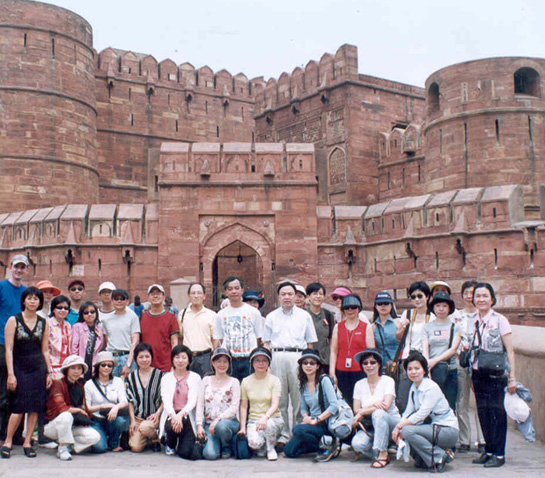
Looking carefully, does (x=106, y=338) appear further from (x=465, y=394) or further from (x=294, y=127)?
(x=294, y=127)

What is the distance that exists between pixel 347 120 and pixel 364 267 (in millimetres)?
9039

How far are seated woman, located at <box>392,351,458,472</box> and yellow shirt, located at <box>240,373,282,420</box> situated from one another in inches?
40.8

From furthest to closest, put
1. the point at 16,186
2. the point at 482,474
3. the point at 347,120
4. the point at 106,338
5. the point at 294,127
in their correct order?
the point at 294,127, the point at 347,120, the point at 16,186, the point at 106,338, the point at 482,474

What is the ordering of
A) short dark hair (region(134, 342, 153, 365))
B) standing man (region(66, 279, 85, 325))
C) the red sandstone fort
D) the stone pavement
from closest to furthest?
the stone pavement < short dark hair (region(134, 342, 153, 365)) < standing man (region(66, 279, 85, 325)) < the red sandstone fort

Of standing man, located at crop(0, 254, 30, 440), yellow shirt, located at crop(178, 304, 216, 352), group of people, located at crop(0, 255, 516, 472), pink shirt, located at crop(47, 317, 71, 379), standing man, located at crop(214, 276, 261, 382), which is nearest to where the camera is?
group of people, located at crop(0, 255, 516, 472)

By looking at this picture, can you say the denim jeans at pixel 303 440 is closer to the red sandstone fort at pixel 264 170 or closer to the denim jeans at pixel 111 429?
the denim jeans at pixel 111 429

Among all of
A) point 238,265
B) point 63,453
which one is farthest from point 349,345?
point 238,265

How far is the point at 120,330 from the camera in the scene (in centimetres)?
634

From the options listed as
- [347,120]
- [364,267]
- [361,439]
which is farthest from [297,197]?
[361,439]

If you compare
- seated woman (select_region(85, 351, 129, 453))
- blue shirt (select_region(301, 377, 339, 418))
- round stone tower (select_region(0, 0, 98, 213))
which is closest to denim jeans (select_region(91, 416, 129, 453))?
seated woman (select_region(85, 351, 129, 453))

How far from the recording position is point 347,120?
23641 millimetres

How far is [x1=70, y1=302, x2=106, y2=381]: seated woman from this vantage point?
6.05 m

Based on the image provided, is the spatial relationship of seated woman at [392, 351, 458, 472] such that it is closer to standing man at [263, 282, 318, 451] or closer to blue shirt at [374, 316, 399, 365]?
blue shirt at [374, 316, 399, 365]

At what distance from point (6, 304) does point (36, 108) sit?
17.1 meters
